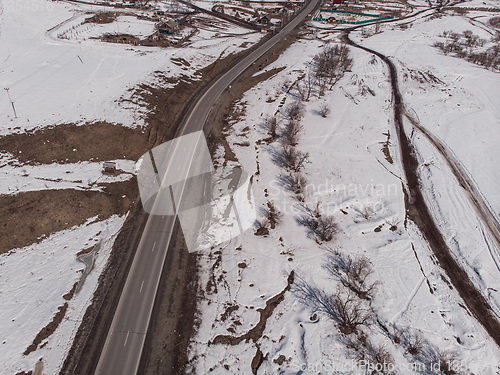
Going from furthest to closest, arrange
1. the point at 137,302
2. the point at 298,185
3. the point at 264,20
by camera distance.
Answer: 1. the point at 264,20
2. the point at 298,185
3. the point at 137,302

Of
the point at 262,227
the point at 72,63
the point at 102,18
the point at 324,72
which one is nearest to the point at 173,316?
the point at 262,227

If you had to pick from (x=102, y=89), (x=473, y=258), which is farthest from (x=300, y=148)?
(x=102, y=89)

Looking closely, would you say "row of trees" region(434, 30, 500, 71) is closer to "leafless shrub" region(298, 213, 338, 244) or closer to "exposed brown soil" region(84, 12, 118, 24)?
"leafless shrub" region(298, 213, 338, 244)

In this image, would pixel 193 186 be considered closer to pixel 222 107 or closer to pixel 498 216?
pixel 222 107

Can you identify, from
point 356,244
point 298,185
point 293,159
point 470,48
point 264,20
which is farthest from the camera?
point 264,20

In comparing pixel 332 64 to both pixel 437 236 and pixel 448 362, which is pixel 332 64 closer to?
pixel 437 236

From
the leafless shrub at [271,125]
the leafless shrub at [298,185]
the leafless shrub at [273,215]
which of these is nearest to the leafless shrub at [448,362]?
the leafless shrub at [273,215]

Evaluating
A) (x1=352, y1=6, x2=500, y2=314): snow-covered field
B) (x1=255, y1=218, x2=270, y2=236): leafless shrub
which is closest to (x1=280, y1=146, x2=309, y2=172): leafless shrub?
(x1=255, y1=218, x2=270, y2=236): leafless shrub
